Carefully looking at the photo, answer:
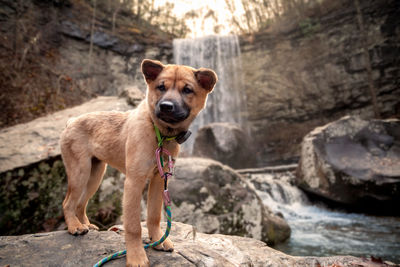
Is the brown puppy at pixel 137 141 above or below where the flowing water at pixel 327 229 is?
above

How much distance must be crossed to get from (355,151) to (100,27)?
1797 cm

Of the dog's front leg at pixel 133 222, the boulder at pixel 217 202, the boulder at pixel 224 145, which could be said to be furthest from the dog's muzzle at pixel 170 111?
the boulder at pixel 224 145

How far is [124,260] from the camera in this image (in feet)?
6.42

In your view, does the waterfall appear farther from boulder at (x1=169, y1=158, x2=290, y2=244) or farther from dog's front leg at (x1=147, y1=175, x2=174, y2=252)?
dog's front leg at (x1=147, y1=175, x2=174, y2=252)

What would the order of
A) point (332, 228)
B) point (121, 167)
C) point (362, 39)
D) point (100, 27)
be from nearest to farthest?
point (121, 167), point (332, 228), point (362, 39), point (100, 27)

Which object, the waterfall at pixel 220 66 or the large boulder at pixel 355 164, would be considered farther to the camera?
the waterfall at pixel 220 66

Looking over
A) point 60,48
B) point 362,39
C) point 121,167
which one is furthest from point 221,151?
point 60,48

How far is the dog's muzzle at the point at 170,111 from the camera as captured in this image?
1922 mm

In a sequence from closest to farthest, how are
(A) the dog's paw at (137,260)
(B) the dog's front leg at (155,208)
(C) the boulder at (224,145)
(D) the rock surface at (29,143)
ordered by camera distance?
1. (A) the dog's paw at (137,260)
2. (B) the dog's front leg at (155,208)
3. (D) the rock surface at (29,143)
4. (C) the boulder at (224,145)

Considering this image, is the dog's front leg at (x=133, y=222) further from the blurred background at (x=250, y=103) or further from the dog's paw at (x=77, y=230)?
the blurred background at (x=250, y=103)

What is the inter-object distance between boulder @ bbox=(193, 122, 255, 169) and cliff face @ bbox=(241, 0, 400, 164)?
453cm

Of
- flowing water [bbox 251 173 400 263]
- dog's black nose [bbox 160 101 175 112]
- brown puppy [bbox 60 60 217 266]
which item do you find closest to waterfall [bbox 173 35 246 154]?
flowing water [bbox 251 173 400 263]

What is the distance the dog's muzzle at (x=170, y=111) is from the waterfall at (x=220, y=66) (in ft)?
51.9

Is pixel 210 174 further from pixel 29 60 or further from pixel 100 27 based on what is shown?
pixel 100 27
